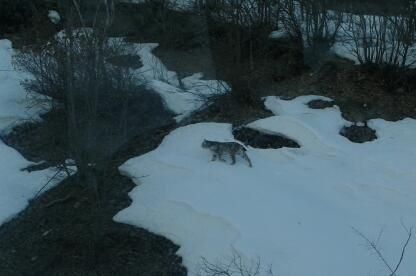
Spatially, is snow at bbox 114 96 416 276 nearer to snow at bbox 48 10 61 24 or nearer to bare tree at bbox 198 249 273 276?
bare tree at bbox 198 249 273 276

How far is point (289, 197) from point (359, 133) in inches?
73.0

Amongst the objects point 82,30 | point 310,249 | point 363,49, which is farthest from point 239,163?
point 363,49

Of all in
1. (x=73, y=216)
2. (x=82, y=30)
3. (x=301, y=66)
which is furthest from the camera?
(x=301, y=66)

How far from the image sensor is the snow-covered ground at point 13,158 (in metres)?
6.79

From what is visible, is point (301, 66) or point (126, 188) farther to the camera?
point (301, 66)

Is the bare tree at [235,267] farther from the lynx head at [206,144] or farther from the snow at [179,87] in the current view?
the snow at [179,87]

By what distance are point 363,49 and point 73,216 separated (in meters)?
4.41

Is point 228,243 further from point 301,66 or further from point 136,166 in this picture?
point 301,66

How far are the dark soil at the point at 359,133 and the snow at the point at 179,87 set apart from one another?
62.5 inches

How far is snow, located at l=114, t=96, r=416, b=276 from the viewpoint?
542 centimetres

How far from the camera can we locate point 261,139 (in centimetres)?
755

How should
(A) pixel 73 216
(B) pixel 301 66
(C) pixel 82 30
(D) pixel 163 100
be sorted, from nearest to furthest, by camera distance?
(A) pixel 73 216 → (C) pixel 82 30 → (D) pixel 163 100 → (B) pixel 301 66

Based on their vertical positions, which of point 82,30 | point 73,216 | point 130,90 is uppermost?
point 82,30

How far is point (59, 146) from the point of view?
25.4ft
